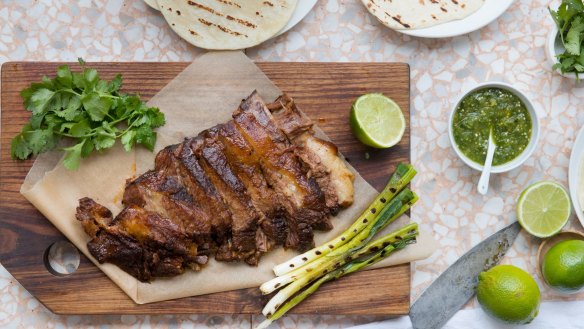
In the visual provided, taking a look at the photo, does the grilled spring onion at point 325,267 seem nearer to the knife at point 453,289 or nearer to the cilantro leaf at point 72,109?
the knife at point 453,289

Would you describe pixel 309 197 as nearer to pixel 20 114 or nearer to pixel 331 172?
pixel 331 172

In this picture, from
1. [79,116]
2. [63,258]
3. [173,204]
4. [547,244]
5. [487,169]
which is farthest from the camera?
[547,244]

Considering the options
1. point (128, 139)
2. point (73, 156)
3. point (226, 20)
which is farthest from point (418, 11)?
point (73, 156)

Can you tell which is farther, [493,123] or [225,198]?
[493,123]

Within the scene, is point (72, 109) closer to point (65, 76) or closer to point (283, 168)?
point (65, 76)

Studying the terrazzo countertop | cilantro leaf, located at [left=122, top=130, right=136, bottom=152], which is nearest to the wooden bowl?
the terrazzo countertop

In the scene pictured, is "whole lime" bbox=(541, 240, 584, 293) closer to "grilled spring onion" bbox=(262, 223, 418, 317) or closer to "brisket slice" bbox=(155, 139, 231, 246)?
"grilled spring onion" bbox=(262, 223, 418, 317)
